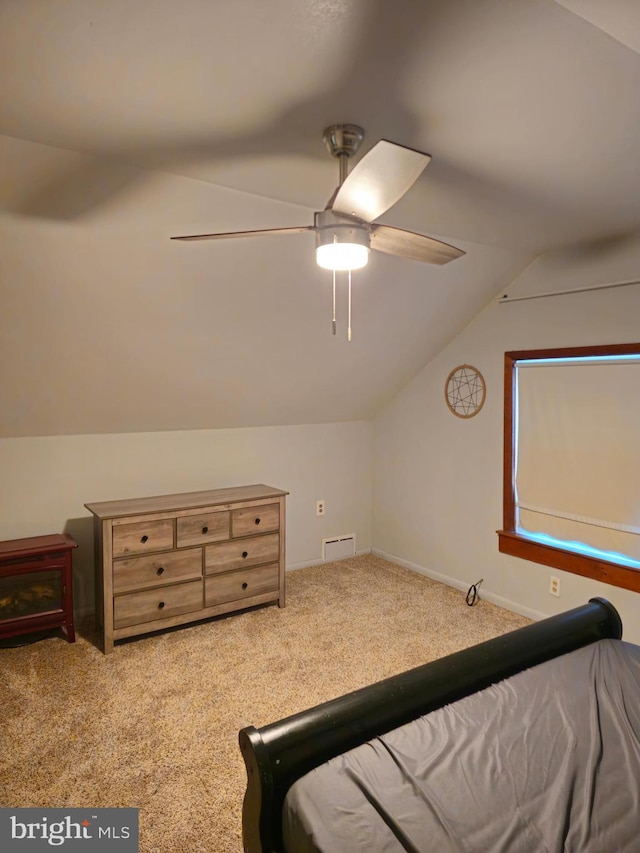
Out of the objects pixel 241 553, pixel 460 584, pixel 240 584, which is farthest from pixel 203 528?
pixel 460 584

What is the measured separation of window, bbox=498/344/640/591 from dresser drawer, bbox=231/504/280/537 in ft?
5.30

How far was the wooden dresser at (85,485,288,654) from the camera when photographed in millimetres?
3084

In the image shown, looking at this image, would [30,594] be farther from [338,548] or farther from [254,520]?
[338,548]

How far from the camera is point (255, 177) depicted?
2176mm

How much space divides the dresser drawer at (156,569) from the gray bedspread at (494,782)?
2077mm

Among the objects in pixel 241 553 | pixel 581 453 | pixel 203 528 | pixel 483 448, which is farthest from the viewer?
pixel 483 448

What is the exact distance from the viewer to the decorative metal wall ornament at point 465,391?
3.90 metres

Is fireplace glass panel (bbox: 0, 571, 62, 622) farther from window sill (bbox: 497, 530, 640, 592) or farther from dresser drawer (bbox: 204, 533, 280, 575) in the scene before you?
window sill (bbox: 497, 530, 640, 592)

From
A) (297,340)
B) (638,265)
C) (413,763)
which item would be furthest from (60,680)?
(638,265)

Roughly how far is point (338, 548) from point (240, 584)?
55.2 inches

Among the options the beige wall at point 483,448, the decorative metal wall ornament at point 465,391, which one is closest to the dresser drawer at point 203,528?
the beige wall at point 483,448

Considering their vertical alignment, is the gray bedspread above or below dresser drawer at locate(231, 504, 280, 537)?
below

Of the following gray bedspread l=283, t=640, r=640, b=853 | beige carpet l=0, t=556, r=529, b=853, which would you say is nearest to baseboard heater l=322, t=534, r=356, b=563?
beige carpet l=0, t=556, r=529, b=853

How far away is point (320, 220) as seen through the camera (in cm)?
173
